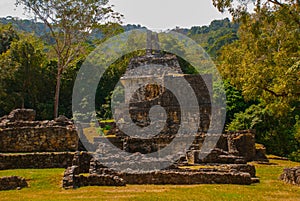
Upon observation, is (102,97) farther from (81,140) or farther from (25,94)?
(81,140)

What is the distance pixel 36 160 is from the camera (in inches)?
663

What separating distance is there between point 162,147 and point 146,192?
1011 cm

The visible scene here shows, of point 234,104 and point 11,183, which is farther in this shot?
point 234,104

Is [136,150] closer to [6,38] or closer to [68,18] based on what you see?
[68,18]

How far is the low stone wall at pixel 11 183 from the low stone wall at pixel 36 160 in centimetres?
375

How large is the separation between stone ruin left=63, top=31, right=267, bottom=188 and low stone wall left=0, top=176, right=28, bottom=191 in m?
1.37

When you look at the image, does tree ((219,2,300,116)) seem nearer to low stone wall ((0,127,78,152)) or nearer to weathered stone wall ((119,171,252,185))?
weathered stone wall ((119,171,252,185))

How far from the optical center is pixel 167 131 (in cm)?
2498

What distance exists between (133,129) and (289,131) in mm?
12399

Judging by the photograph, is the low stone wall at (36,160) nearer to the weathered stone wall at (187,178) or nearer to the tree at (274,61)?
the weathered stone wall at (187,178)

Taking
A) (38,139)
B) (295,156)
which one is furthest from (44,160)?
(295,156)

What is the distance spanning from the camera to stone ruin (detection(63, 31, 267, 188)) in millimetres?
14611

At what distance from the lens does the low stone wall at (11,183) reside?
12.5 m

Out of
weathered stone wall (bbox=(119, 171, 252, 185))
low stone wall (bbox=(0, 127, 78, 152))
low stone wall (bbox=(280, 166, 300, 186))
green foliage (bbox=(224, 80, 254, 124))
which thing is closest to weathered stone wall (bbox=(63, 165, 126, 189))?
weathered stone wall (bbox=(119, 171, 252, 185))
